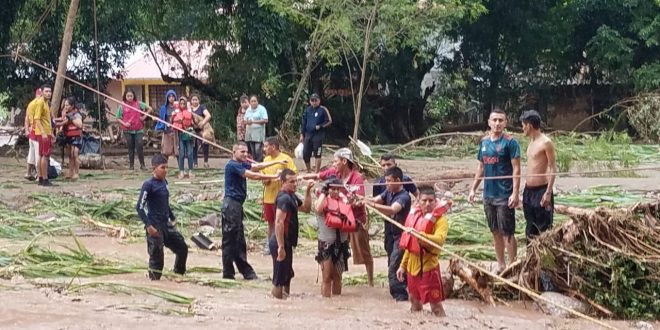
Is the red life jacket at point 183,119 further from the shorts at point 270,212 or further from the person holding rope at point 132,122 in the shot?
the shorts at point 270,212

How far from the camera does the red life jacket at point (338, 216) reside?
32.6ft

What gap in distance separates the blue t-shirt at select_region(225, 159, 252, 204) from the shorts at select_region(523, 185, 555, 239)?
2.85 meters

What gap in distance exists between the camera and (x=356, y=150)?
747 inches

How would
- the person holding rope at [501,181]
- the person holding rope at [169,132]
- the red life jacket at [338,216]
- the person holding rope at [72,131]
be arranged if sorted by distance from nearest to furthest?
the red life jacket at [338,216]
the person holding rope at [501,181]
the person holding rope at [72,131]
the person holding rope at [169,132]

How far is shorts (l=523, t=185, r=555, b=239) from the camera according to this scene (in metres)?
10.3

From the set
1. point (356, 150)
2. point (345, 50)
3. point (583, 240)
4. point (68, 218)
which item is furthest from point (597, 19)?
point (583, 240)

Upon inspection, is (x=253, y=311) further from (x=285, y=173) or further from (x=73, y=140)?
(x=73, y=140)

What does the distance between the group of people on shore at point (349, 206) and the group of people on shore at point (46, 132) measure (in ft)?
22.9

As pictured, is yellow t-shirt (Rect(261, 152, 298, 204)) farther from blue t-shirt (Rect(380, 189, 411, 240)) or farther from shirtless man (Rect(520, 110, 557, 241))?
shirtless man (Rect(520, 110, 557, 241))

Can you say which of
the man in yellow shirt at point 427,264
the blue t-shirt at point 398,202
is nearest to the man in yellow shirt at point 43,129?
the blue t-shirt at point 398,202

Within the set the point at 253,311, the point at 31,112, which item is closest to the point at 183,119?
the point at 31,112

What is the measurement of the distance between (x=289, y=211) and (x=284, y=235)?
23 cm

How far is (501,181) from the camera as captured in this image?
34.5 ft

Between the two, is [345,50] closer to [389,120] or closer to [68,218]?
[389,120]
